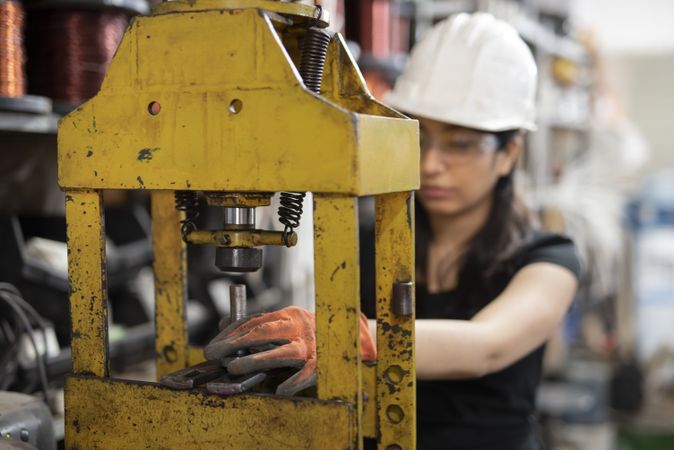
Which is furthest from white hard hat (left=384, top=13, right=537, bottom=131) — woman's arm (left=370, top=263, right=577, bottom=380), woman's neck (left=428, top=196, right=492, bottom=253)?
woman's arm (left=370, top=263, right=577, bottom=380)

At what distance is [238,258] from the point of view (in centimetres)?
92

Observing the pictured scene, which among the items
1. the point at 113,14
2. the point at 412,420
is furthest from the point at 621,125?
the point at 412,420

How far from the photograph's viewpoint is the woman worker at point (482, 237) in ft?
4.99

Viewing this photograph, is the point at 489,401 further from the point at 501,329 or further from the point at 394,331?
the point at 394,331

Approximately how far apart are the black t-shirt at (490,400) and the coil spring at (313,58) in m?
0.84

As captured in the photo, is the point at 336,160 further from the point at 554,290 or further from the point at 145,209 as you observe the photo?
the point at 145,209

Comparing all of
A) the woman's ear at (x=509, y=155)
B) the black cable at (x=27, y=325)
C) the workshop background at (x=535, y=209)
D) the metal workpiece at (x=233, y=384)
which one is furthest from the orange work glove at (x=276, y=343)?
the woman's ear at (x=509, y=155)

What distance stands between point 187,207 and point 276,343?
23 cm

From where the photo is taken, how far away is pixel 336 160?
0.79 metres

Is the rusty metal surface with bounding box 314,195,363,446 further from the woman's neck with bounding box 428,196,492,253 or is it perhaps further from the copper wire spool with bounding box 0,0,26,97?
the woman's neck with bounding box 428,196,492,253

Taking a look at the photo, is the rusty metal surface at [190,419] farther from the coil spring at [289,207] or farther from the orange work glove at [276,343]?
the coil spring at [289,207]

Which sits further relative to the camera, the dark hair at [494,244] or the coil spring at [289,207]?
the dark hair at [494,244]

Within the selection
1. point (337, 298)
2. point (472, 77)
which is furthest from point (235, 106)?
point (472, 77)

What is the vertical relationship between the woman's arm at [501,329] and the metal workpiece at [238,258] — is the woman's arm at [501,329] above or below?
below
